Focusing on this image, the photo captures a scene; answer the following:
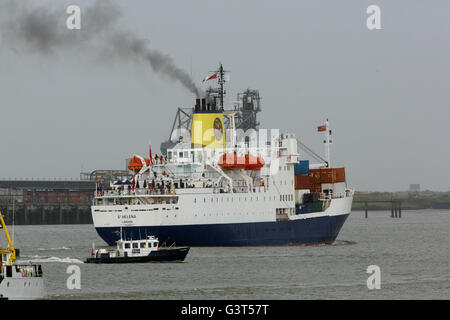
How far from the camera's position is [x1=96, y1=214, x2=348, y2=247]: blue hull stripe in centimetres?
6319

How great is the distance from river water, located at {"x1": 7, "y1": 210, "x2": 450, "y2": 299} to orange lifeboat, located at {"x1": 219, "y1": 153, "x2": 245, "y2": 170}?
5.98m

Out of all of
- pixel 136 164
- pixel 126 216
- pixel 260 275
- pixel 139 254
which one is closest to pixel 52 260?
pixel 139 254

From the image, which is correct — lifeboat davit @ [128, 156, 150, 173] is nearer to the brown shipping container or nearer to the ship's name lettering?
Answer: the ship's name lettering

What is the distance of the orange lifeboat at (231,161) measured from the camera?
66.6 m

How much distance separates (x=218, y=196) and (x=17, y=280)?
33.3m

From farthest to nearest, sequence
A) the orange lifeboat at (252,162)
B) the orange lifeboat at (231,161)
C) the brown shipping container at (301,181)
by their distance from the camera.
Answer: the brown shipping container at (301,181)
the orange lifeboat at (252,162)
the orange lifeboat at (231,161)

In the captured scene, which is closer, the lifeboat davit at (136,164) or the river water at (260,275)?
the river water at (260,275)

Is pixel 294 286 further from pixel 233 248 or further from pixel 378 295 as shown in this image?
pixel 233 248

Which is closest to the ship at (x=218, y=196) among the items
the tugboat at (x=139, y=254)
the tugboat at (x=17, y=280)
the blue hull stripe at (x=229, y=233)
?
the blue hull stripe at (x=229, y=233)

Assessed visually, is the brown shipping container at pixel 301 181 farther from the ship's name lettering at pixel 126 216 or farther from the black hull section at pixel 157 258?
the black hull section at pixel 157 258

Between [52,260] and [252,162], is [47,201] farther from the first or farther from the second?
[52,260]

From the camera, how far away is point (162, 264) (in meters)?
54.3

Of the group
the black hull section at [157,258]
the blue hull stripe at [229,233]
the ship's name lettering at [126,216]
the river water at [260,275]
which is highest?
the ship's name lettering at [126,216]
